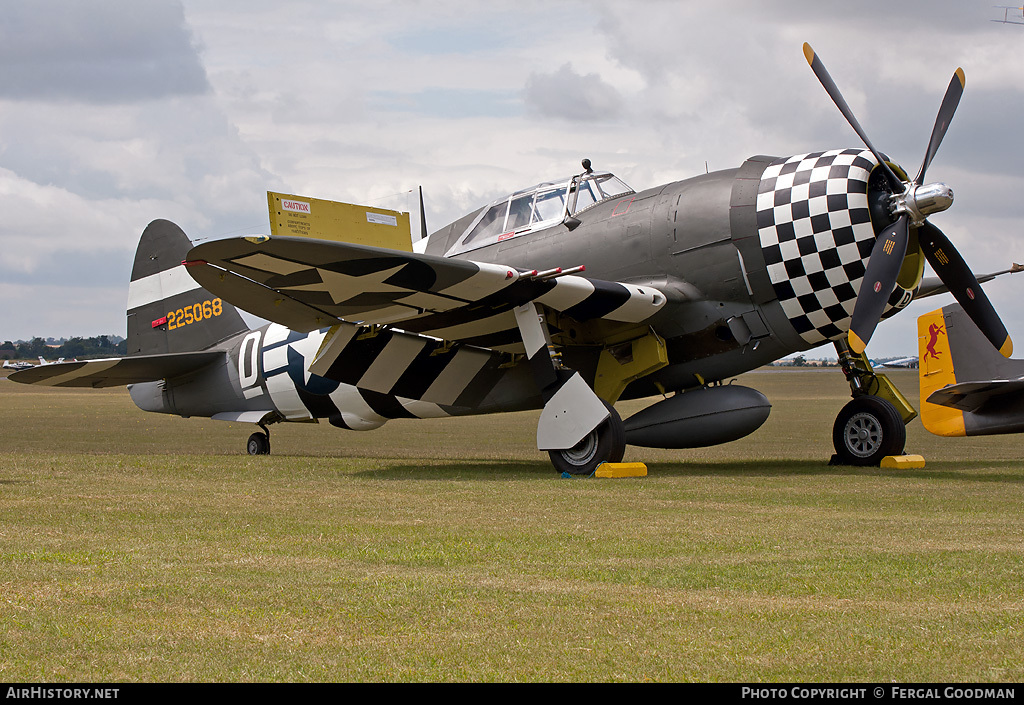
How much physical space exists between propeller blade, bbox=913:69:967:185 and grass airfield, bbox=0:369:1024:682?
3.43 m

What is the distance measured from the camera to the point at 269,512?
7.50m

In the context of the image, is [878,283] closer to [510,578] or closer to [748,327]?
[748,327]

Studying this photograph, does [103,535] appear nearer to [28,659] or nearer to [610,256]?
[28,659]

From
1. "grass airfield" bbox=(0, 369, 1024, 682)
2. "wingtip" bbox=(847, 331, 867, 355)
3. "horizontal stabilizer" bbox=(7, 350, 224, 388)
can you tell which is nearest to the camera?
"grass airfield" bbox=(0, 369, 1024, 682)

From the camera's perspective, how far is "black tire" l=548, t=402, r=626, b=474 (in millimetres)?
10688

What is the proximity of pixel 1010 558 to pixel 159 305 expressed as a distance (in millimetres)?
14011

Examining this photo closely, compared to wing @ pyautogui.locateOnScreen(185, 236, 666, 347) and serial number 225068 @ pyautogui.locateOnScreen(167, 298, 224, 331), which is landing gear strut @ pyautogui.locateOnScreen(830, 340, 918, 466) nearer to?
wing @ pyautogui.locateOnScreen(185, 236, 666, 347)

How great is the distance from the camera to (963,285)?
11.5 m

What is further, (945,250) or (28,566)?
(945,250)

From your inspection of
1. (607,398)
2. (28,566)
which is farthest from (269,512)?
(607,398)

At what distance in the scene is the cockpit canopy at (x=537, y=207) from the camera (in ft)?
41.3

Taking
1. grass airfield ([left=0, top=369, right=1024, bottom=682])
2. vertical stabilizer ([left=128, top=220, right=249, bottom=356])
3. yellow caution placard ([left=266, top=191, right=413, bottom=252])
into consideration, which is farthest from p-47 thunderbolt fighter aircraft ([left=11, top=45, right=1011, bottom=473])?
vertical stabilizer ([left=128, top=220, right=249, bottom=356])

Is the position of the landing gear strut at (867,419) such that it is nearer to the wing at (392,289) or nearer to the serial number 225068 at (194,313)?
the wing at (392,289)

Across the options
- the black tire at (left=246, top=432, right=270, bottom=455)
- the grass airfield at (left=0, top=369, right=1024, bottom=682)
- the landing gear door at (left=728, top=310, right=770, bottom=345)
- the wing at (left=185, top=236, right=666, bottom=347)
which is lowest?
the grass airfield at (left=0, top=369, right=1024, bottom=682)
